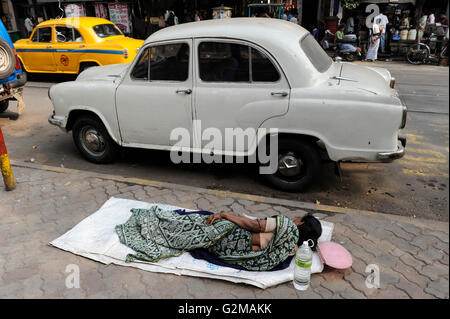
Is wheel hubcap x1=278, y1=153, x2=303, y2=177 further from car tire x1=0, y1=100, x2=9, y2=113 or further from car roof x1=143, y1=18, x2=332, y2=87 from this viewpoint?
car tire x1=0, y1=100, x2=9, y2=113

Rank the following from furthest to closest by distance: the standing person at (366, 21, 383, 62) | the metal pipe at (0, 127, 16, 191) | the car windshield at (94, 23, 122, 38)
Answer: the standing person at (366, 21, 383, 62) → the car windshield at (94, 23, 122, 38) → the metal pipe at (0, 127, 16, 191)

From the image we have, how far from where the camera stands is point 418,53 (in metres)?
13.5

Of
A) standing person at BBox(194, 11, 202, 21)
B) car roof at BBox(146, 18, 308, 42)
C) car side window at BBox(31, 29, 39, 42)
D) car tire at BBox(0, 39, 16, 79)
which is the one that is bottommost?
car tire at BBox(0, 39, 16, 79)

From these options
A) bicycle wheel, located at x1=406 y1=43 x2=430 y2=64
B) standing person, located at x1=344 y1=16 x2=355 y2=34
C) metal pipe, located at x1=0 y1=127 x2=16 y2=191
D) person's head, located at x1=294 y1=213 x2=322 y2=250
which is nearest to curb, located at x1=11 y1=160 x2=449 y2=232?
metal pipe, located at x1=0 y1=127 x2=16 y2=191

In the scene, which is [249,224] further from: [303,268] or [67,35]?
[67,35]

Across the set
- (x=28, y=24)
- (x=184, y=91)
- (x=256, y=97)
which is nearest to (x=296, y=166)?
(x=256, y=97)

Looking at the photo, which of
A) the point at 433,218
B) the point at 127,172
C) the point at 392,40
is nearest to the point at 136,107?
the point at 127,172

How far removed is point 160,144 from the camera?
4.74 m

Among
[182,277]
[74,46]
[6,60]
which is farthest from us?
[74,46]

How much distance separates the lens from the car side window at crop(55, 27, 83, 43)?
31.8 feet

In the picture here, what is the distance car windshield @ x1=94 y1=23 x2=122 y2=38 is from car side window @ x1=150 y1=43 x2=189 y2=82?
6.19 meters

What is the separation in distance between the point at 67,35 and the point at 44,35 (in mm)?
865

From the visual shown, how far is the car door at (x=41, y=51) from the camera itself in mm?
10078

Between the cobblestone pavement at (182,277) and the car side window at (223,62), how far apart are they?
144cm
